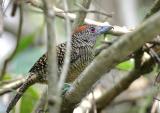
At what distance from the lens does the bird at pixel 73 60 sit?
3.55 meters

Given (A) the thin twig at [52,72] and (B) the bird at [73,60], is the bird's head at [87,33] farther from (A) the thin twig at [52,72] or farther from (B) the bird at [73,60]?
(A) the thin twig at [52,72]

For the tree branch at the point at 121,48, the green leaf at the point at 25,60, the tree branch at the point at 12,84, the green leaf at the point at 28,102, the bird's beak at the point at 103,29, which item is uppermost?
the bird's beak at the point at 103,29

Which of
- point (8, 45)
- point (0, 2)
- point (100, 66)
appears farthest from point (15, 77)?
point (100, 66)

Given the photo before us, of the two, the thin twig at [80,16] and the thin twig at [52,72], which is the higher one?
the thin twig at [80,16]

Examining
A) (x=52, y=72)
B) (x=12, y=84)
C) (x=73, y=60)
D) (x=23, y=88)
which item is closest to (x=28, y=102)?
(x=12, y=84)

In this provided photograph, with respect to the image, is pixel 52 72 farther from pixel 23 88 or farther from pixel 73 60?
pixel 73 60

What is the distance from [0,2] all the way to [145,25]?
1214 mm

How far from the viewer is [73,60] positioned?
371 centimetres

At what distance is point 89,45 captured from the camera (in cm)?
402

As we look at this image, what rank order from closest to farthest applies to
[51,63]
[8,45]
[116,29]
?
[51,63]
[116,29]
[8,45]

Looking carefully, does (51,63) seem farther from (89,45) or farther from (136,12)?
(136,12)

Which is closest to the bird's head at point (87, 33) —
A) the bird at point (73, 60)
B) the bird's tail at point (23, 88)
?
the bird at point (73, 60)

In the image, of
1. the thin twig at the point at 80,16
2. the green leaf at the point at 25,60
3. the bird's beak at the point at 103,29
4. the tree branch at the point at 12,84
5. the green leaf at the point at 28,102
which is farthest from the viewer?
the green leaf at the point at 25,60

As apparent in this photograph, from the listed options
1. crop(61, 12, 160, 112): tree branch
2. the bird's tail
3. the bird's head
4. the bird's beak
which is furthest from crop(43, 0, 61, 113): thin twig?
the bird's head
